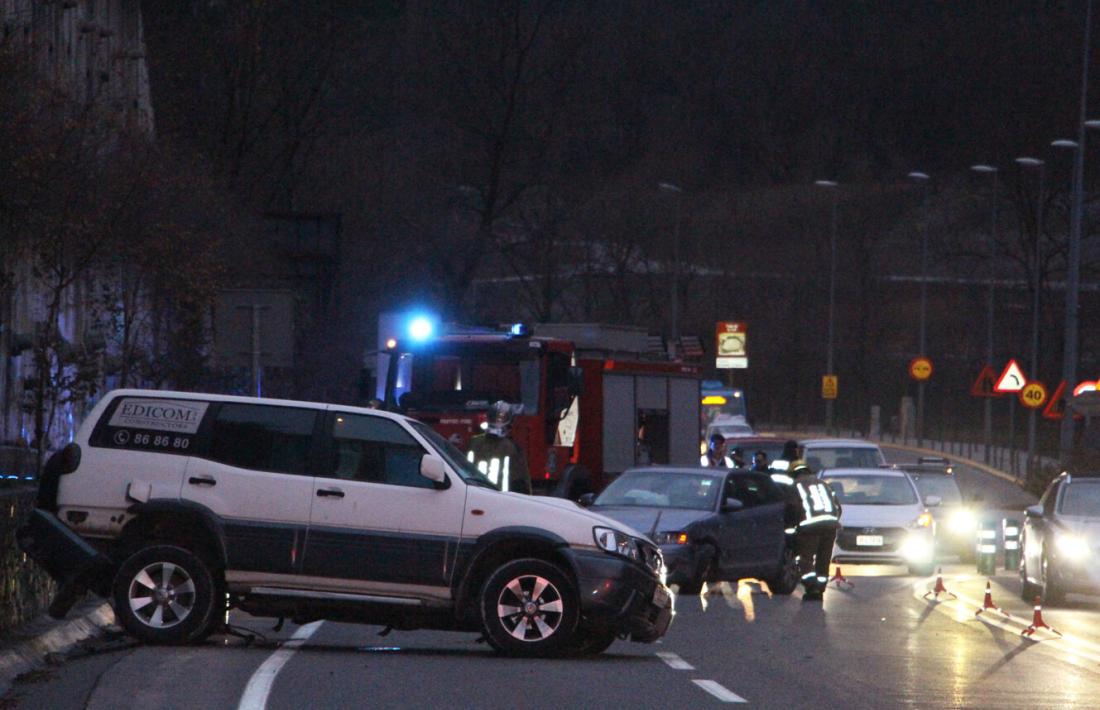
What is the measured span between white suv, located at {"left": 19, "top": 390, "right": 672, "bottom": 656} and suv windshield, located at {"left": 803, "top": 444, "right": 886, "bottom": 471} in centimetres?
2438

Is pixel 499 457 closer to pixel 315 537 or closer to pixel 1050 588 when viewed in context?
pixel 315 537

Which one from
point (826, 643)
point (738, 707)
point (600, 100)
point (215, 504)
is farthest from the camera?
point (600, 100)

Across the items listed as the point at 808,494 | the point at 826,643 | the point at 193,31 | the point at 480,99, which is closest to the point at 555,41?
the point at 480,99

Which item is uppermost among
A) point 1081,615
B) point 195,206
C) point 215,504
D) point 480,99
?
point 480,99

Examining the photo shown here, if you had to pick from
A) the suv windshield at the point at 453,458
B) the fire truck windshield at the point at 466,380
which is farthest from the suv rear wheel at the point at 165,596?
the fire truck windshield at the point at 466,380

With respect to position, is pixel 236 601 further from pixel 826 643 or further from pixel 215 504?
pixel 826 643

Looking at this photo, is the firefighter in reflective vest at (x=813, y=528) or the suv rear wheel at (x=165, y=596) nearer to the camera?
the suv rear wheel at (x=165, y=596)

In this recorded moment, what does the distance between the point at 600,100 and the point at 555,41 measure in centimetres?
1385

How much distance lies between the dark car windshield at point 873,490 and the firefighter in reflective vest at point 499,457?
12828 millimetres

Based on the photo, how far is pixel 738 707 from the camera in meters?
11.2

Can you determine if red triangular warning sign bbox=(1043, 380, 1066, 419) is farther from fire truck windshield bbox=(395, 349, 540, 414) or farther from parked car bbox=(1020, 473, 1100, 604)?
fire truck windshield bbox=(395, 349, 540, 414)

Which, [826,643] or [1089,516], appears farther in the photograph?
[1089,516]

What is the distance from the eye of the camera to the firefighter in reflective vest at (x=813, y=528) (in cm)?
2133

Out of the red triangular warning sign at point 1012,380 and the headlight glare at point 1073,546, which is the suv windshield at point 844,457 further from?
the headlight glare at point 1073,546
